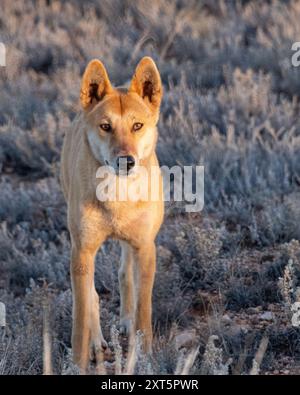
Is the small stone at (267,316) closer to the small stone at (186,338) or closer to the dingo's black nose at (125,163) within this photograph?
the small stone at (186,338)

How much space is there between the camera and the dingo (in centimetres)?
489

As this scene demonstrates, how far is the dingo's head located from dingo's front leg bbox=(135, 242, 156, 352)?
1.79 feet

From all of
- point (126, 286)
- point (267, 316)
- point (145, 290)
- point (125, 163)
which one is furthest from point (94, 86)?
point (267, 316)

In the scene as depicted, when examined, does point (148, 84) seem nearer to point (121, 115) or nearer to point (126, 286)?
point (121, 115)

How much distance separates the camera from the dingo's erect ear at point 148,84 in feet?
16.6

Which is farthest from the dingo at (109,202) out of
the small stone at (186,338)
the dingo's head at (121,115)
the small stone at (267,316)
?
the small stone at (267,316)

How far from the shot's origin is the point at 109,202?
16.2 ft

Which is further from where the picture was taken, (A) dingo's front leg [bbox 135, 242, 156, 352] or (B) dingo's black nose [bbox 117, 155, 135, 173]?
(A) dingo's front leg [bbox 135, 242, 156, 352]

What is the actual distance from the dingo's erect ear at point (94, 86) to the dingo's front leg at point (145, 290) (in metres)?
0.86

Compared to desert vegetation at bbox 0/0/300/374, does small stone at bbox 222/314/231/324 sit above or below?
below

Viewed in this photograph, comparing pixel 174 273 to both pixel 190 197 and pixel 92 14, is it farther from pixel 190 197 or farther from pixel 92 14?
pixel 92 14

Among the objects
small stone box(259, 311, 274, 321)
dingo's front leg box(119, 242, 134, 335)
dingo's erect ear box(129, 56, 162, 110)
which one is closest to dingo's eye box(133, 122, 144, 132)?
dingo's erect ear box(129, 56, 162, 110)

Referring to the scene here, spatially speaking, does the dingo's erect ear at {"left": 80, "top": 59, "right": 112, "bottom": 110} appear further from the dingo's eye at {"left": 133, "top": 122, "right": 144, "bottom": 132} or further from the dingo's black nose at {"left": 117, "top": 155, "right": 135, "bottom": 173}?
the dingo's black nose at {"left": 117, "top": 155, "right": 135, "bottom": 173}

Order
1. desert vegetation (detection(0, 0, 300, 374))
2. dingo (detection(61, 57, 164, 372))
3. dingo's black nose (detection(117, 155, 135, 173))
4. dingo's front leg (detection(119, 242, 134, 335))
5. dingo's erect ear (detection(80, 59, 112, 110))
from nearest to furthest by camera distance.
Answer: dingo's black nose (detection(117, 155, 135, 173)) < dingo (detection(61, 57, 164, 372)) < dingo's erect ear (detection(80, 59, 112, 110)) < desert vegetation (detection(0, 0, 300, 374)) < dingo's front leg (detection(119, 242, 134, 335))
